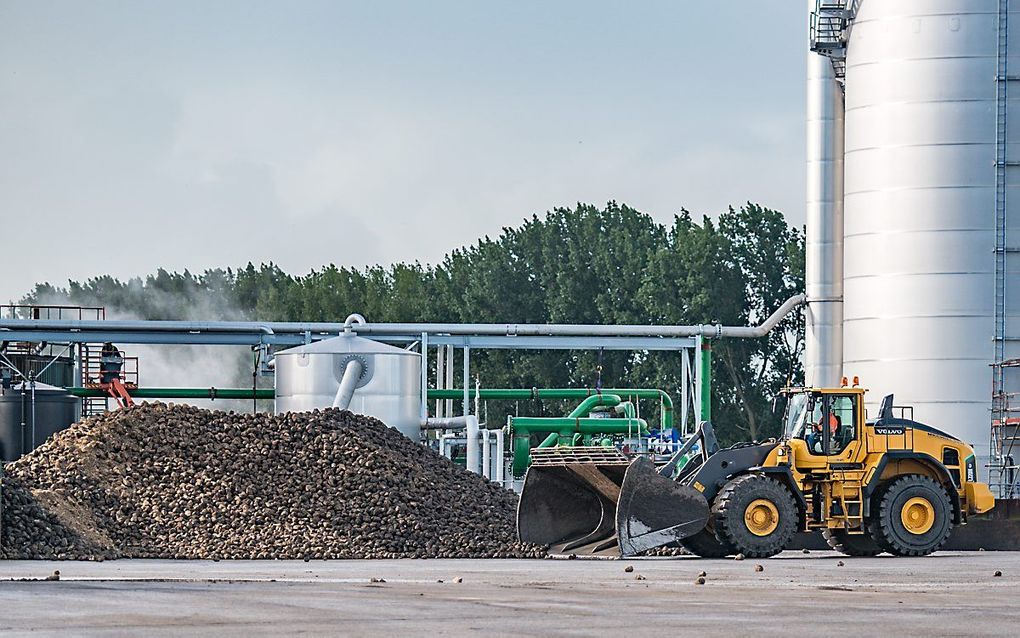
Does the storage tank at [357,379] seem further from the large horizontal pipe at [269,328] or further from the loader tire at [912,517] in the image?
the loader tire at [912,517]

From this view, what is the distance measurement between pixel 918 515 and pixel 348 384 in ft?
49.8

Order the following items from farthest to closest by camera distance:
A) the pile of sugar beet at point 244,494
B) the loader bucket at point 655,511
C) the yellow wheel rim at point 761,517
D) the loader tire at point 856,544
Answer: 1. the loader tire at point 856,544
2. the pile of sugar beet at point 244,494
3. the yellow wheel rim at point 761,517
4. the loader bucket at point 655,511

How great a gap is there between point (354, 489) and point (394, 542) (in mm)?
1988

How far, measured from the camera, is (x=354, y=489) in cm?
2800

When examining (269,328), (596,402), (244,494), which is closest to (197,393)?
A: (269,328)

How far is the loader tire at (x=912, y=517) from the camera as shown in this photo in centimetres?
2523

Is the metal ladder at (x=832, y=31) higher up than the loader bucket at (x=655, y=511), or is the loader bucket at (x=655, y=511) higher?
the metal ladder at (x=832, y=31)

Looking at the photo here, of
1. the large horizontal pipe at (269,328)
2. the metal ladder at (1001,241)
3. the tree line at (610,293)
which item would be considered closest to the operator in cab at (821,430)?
the metal ladder at (1001,241)

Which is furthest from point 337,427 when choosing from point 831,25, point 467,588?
point 831,25

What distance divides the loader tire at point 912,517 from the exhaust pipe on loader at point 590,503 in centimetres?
259

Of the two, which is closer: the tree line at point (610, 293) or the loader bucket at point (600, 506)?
the loader bucket at point (600, 506)

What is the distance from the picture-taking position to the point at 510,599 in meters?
15.2

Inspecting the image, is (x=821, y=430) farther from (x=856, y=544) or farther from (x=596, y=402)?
(x=596, y=402)

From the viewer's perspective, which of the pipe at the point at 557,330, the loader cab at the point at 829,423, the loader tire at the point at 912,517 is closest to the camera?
the loader tire at the point at 912,517
